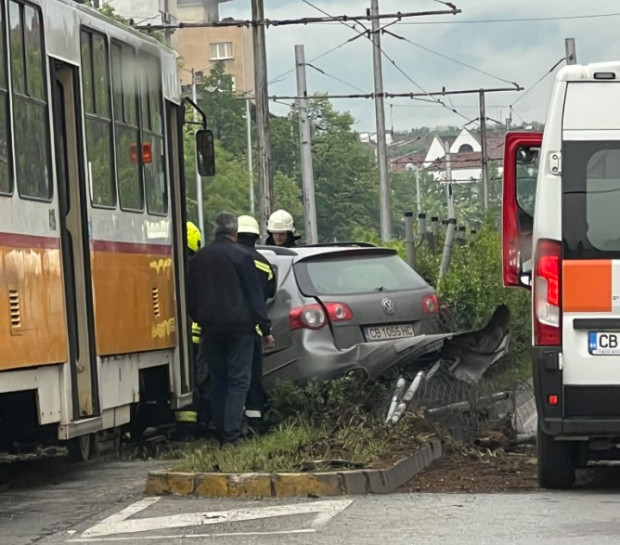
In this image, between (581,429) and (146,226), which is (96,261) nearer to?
(146,226)

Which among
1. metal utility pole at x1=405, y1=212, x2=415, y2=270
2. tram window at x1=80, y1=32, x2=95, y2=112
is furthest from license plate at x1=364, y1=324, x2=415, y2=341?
metal utility pole at x1=405, y1=212, x2=415, y2=270

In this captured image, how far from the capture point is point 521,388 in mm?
14477

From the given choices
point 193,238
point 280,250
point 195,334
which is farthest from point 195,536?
point 193,238

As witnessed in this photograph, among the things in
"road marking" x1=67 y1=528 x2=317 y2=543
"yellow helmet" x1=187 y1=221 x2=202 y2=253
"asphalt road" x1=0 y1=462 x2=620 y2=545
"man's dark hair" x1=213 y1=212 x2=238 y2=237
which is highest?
"man's dark hair" x1=213 y1=212 x2=238 y2=237

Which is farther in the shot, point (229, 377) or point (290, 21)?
point (290, 21)

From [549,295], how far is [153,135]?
4669 millimetres

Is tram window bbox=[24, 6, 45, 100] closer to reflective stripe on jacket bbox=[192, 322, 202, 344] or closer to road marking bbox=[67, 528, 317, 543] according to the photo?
road marking bbox=[67, 528, 317, 543]

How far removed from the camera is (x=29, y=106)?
1102 cm

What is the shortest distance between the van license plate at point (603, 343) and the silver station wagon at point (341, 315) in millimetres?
3557

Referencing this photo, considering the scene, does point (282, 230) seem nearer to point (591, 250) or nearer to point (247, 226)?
point (247, 226)

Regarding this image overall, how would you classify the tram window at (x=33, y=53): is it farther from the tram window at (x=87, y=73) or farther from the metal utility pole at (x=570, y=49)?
the metal utility pole at (x=570, y=49)

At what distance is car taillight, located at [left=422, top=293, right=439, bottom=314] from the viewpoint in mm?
15555

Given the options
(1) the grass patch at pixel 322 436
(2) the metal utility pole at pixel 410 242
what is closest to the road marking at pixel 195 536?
(1) the grass patch at pixel 322 436

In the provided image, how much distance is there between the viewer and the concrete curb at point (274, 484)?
1088 centimetres
